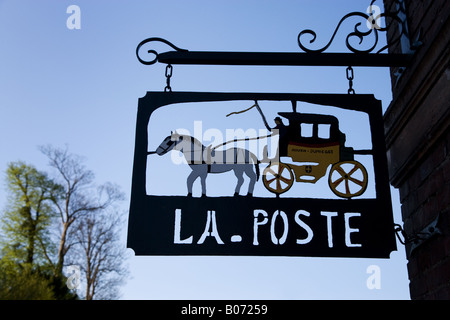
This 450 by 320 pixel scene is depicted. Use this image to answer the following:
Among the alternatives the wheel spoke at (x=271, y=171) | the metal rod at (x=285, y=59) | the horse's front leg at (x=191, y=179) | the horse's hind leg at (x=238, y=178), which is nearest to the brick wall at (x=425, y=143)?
the metal rod at (x=285, y=59)

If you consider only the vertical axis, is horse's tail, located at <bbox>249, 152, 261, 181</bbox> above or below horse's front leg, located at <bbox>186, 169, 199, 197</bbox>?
above

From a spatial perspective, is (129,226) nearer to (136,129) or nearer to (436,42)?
(136,129)

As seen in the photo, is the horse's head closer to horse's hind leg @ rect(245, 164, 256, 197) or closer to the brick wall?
horse's hind leg @ rect(245, 164, 256, 197)

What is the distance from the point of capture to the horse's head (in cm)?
216

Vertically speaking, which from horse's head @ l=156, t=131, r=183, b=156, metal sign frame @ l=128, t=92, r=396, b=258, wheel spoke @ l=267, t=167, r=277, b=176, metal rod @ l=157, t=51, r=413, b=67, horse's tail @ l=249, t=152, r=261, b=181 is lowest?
metal sign frame @ l=128, t=92, r=396, b=258

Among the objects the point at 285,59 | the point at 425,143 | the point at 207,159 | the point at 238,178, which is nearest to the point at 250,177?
the point at 238,178

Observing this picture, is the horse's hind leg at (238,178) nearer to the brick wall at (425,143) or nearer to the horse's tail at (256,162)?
the horse's tail at (256,162)

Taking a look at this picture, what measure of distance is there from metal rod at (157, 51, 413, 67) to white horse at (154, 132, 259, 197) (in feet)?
1.44

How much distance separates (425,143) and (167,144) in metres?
1.24

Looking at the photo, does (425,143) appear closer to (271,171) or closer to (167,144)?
(271,171)

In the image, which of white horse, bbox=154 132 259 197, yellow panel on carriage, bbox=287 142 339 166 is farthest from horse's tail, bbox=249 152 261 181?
yellow panel on carriage, bbox=287 142 339 166

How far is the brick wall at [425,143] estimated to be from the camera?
1.96 m

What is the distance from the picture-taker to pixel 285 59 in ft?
7.73
